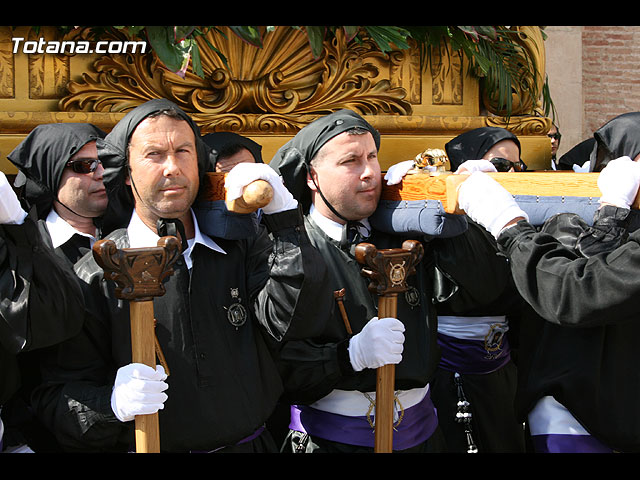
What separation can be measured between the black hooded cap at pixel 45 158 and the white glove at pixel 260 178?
1068 mm

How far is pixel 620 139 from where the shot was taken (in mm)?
3195

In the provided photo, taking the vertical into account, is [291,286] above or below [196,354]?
above

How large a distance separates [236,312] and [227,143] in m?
1.49

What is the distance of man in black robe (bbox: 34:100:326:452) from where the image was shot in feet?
9.32

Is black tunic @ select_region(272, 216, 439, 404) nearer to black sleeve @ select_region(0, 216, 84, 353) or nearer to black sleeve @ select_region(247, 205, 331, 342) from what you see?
black sleeve @ select_region(247, 205, 331, 342)

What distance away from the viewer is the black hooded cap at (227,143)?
4242mm

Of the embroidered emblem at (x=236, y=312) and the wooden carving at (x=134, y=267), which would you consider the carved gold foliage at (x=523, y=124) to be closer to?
the embroidered emblem at (x=236, y=312)

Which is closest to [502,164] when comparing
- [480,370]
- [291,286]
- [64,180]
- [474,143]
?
[474,143]

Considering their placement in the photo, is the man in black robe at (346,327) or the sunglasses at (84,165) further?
the sunglasses at (84,165)

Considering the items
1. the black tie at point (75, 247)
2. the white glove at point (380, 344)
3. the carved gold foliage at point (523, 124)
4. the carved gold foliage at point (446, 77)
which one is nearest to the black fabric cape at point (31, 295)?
the black tie at point (75, 247)

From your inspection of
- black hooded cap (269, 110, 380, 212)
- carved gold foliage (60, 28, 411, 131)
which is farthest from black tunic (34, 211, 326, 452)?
carved gold foliage (60, 28, 411, 131)

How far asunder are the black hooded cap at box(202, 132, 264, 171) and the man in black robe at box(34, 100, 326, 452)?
44.5 inches

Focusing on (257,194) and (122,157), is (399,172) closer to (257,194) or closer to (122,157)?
(257,194)
